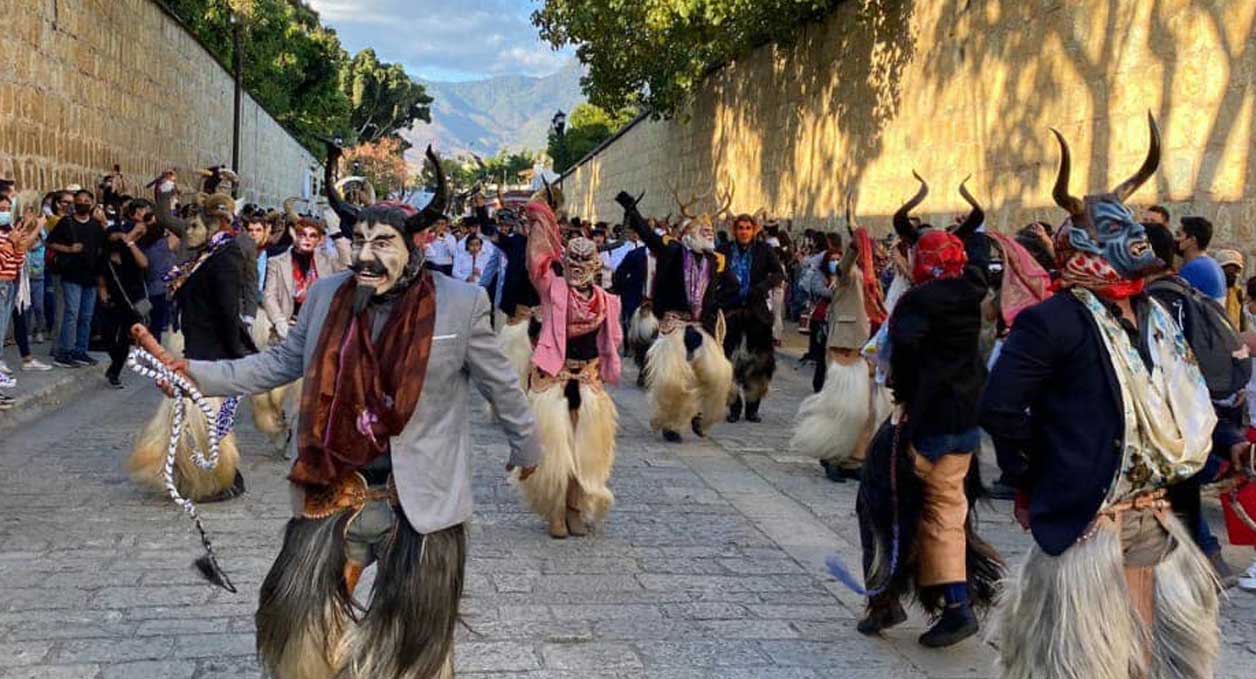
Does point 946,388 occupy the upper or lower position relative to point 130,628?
upper

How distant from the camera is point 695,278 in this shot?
37.7ft

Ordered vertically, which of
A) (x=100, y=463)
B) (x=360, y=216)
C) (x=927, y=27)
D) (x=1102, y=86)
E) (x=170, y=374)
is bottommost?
(x=100, y=463)

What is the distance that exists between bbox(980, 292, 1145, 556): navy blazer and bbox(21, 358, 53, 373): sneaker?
38.6 ft

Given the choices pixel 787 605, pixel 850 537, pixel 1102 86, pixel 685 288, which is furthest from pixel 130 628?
pixel 1102 86

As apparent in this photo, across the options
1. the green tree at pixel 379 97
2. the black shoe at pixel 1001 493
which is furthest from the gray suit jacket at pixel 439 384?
the green tree at pixel 379 97

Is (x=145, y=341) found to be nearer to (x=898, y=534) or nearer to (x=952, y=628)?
(x=898, y=534)

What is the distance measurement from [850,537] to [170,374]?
488 centimetres

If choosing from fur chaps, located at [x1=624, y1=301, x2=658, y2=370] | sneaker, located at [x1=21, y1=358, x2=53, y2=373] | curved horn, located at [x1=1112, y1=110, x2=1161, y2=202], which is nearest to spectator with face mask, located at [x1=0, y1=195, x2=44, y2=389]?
sneaker, located at [x1=21, y1=358, x2=53, y2=373]

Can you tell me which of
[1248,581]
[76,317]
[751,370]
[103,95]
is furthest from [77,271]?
[1248,581]

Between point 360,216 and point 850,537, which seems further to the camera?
point 850,537

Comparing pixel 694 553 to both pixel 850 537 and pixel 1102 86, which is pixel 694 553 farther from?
pixel 1102 86

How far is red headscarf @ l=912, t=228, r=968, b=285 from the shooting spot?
19.5ft

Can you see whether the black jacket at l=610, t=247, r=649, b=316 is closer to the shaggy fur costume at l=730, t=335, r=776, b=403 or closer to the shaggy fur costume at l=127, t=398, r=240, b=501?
the shaggy fur costume at l=730, t=335, r=776, b=403

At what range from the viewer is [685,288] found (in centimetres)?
1139
